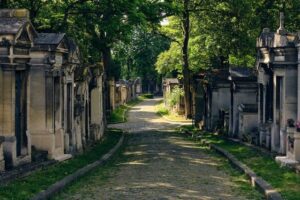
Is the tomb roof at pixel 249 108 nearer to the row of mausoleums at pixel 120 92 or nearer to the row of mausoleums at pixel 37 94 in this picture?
the row of mausoleums at pixel 37 94

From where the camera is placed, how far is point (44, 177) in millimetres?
12359

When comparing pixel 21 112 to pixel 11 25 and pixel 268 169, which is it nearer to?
pixel 11 25

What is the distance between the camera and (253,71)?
24.0m

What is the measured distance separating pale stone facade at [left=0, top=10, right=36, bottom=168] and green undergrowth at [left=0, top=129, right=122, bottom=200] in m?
0.80

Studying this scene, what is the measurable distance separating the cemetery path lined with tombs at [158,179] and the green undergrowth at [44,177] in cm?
50

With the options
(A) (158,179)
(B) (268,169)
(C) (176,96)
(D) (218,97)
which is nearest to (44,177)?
(A) (158,179)

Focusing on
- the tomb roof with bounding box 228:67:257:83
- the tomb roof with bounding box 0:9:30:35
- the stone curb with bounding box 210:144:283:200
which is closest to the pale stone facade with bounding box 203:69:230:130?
the tomb roof with bounding box 228:67:257:83

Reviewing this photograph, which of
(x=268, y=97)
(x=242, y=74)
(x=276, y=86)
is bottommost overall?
(x=268, y=97)

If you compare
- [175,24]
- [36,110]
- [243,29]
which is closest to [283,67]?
[36,110]

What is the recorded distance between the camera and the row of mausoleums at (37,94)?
12719 mm

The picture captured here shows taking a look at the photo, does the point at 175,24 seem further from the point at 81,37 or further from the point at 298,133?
the point at 298,133

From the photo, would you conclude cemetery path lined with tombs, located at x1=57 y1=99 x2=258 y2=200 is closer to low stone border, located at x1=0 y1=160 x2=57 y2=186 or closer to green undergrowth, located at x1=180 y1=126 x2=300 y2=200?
green undergrowth, located at x1=180 y1=126 x2=300 y2=200

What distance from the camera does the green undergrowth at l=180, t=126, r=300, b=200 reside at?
11.0 m

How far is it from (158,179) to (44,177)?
2.63 meters
